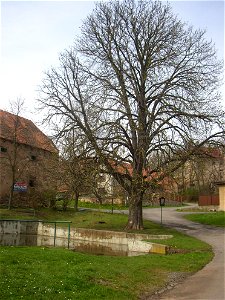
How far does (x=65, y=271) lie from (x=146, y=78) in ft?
53.6

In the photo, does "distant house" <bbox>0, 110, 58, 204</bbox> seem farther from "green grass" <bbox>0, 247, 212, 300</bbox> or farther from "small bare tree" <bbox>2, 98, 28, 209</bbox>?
"green grass" <bbox>0, 247, 212, 300</bbox>

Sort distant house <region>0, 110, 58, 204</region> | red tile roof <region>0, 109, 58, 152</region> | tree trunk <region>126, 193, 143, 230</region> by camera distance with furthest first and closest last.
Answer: red tile roof <region>0, 109, 58, 152</region> → distant house <region>0, 110, 58, 204</region> → tree trunk <region>126, 193, 143, 230</region>

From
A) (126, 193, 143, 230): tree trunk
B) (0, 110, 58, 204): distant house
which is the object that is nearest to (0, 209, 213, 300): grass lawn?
(126, 193, 143, 230): tree trunk

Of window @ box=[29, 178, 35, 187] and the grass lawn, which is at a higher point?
window @ box=[29, 178, 35, 187]

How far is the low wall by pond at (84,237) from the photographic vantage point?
825 inches

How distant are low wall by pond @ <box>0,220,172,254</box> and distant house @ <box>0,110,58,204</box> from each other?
10008 millimetres

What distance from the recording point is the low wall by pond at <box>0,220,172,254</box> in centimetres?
2095

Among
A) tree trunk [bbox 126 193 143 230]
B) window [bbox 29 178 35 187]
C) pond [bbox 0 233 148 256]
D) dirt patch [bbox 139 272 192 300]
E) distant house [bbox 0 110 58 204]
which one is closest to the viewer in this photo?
dirt patch [bbox 139 272 192 300]

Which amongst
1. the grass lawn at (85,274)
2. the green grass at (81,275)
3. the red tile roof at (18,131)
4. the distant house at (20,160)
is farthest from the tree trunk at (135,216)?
the red tile roof at (18,131)

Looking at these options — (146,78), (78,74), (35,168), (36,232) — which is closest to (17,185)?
(35,168)

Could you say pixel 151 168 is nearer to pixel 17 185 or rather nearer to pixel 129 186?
pixel 129 186

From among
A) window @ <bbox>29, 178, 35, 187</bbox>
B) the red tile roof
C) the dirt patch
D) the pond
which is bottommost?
the pond

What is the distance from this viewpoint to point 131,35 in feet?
84.0

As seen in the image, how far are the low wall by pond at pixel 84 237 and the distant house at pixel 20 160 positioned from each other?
10008 millimetres
